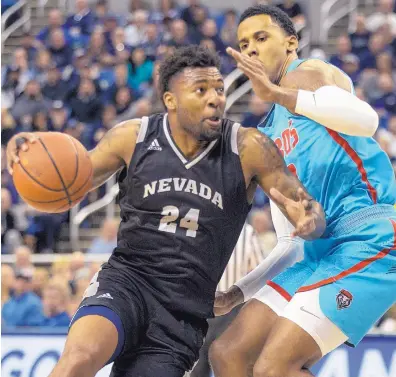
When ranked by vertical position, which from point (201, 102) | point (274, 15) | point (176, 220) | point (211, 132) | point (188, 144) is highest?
point (274, 15)

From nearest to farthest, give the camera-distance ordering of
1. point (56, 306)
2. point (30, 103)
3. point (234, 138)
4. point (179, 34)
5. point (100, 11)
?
1. point (234, 138)
2. point (56, 306)
3. point (30, 103)
4. point (179, 34)
5. point (100, 11)

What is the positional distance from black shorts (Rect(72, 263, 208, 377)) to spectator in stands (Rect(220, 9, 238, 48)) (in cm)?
876

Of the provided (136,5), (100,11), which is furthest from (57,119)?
(136,5)

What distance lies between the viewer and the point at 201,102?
16.0 ft

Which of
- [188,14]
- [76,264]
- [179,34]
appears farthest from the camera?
[188,14]

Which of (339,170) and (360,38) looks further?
(360,38)

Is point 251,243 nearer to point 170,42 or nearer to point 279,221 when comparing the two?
point 279,221

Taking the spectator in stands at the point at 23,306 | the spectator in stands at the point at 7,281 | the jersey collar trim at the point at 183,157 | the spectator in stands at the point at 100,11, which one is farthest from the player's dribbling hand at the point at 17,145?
the spectator in stands at the point at 100,11

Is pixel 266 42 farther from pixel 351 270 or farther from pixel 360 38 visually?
pixel 360 38

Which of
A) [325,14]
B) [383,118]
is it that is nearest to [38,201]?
[383,118]

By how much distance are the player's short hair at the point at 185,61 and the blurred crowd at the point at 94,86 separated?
4.56 m

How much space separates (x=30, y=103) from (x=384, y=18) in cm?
493

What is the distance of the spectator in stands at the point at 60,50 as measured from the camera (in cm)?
1428

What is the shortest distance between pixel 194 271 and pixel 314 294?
620 millimetres
